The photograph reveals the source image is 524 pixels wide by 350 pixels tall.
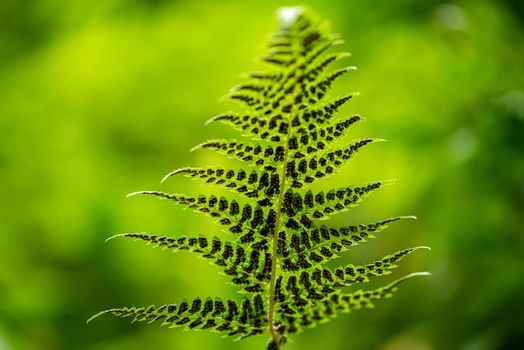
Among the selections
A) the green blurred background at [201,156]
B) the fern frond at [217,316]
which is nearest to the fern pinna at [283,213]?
the fern frond at [217,316]

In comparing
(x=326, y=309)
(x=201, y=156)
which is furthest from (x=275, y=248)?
(x=201, y=156)

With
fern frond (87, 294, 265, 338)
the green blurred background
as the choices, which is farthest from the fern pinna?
the green blurred background

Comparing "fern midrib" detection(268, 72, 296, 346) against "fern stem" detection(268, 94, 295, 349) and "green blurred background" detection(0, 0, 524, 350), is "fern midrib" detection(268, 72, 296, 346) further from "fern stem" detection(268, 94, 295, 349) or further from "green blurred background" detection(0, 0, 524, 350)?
"green blurred background" detection(0, 0, 524, 350)

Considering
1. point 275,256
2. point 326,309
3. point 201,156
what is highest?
point 201,156

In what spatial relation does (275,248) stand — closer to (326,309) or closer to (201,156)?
(326,309)

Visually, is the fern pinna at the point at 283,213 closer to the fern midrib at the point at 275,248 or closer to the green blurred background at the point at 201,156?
the fern midrib at the point at 275,248

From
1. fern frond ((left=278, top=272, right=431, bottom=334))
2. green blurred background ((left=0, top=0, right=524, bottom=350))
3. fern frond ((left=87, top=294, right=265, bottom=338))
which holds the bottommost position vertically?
fern frond ((left=278, top=272, right=431, bottom=334))

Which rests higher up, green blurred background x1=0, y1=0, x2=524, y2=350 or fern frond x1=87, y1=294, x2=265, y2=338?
green blurred background x1=0, y1=0, x2=524, y2=350
